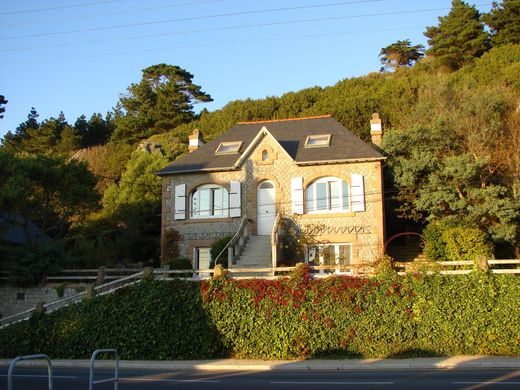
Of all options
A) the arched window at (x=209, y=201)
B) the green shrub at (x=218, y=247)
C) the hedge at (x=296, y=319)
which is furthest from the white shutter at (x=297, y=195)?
the hedge at (x=296, y=319)

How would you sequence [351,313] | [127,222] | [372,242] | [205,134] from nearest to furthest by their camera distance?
[351,313], [372,242], [127,222], [205,134]

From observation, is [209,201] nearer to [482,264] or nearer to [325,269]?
[325,269]

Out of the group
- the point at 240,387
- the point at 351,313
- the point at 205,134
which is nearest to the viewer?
the point at 240,387

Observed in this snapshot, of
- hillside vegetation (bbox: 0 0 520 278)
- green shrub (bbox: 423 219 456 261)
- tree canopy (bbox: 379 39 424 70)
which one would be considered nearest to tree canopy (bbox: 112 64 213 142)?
hillside vegetation (bbox: 0 0 520 278)

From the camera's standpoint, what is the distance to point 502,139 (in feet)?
84.7

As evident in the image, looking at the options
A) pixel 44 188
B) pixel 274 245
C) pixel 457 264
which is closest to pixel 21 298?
pixel 44 188

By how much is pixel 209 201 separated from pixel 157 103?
Result: 32325mm

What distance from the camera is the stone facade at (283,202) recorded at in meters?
23.4

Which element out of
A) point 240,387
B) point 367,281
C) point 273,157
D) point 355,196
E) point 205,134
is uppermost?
point 205,134

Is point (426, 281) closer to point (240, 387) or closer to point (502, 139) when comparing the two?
point (240, 387)

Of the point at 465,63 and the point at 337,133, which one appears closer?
the point at 337,133

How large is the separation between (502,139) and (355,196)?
27.4ft

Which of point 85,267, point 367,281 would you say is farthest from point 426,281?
point 85,267

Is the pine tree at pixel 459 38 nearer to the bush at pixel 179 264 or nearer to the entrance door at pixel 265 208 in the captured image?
the entrance door at pixel 265 208
